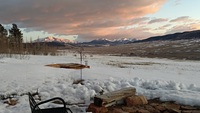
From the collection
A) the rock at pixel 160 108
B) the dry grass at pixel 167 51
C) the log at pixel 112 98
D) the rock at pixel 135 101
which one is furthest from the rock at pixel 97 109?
the dry grass at pixel 167 51

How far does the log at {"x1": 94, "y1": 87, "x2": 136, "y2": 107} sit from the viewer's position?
548cm

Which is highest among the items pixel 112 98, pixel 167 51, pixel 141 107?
pixel 112 98

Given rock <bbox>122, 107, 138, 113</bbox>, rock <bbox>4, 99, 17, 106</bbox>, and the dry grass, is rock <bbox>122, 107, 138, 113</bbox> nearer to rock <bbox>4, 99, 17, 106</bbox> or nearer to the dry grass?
rock <bbox>4, 99, 17, 106</bbox>

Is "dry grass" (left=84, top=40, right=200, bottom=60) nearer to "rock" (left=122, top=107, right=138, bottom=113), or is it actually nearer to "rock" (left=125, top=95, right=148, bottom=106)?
"rock" (left=125, top=95, right=148, bottom=106)

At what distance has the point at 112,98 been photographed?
570 centimetres

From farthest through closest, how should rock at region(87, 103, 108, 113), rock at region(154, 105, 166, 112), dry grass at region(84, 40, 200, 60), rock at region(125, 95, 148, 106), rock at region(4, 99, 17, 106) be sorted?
dry grass at region(84, 40, 200, 60), rock at region(4, 99, 17, 106), rock at region(125, 95, 148, 106), rock at region(154, 105, 166, 112), rock at region(87, 103, 108, 113)

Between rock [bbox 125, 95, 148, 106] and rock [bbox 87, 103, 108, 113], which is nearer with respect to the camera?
rock [bbox 87, 103, 108, 113]

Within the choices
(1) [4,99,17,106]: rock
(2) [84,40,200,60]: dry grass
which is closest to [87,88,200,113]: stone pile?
(1) [4,99,17,106]: rock

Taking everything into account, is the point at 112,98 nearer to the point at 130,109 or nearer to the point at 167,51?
the point at 130,109

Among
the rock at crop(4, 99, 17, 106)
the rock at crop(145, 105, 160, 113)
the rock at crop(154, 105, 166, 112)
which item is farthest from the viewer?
the rock at crop(4, 99, 17, 106)

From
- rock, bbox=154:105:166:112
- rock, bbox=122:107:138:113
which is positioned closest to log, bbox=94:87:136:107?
→ rock, bbox=122:107:138:113

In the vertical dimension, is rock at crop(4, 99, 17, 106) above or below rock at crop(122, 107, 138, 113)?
above

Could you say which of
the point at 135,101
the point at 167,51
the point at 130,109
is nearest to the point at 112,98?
the point at 130,109

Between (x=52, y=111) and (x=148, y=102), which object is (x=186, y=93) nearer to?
(x=148, y=102)
